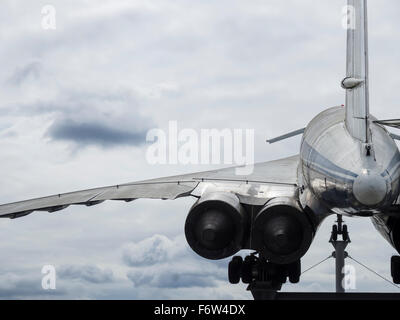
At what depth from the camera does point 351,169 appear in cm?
1145

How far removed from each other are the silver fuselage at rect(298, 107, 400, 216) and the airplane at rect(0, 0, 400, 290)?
0.05ft

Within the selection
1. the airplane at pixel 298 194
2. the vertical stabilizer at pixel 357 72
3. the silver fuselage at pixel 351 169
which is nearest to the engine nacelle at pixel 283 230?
the airplane at pixel 298 194

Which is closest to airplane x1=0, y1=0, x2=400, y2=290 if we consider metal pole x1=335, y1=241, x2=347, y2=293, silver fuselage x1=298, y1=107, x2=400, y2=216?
silver fuselage x1=298, y1=107, x2=400, y2=216

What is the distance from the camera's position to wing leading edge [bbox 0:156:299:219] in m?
15.8

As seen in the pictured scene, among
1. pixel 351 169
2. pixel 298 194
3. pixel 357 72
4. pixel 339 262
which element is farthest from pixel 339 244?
pixel 351 169

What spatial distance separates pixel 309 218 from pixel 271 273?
3373mm

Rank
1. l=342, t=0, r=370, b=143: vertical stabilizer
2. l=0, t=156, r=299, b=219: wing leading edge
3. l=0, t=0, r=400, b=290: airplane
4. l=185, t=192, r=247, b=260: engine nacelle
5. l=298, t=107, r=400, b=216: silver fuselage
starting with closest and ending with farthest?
l=298, t=107, r=400, b=216: silver fuselage → l=0, t=0, r=400, b=290: airplane → l=342, t=0, r=370, b=143: vertical stabilizer → l=185, t=192, r=247, b=260: engine nacelle → l=0, t=156, r=299, b=219: wing leading edge

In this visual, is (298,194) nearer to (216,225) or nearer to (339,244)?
(216,225)

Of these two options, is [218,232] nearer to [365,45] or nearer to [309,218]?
[309,218]

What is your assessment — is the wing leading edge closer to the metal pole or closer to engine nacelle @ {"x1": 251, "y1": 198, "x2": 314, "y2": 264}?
engine nacelle @ {"x1": 251, "y1": 198, "x2": 314, "y2": 264}

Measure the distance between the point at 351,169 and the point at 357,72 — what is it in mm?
2705

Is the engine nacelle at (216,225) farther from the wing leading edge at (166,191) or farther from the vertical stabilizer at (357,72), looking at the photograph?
the vertical stabilizer at (357,72)

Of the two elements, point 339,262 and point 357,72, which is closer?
point 357,72
